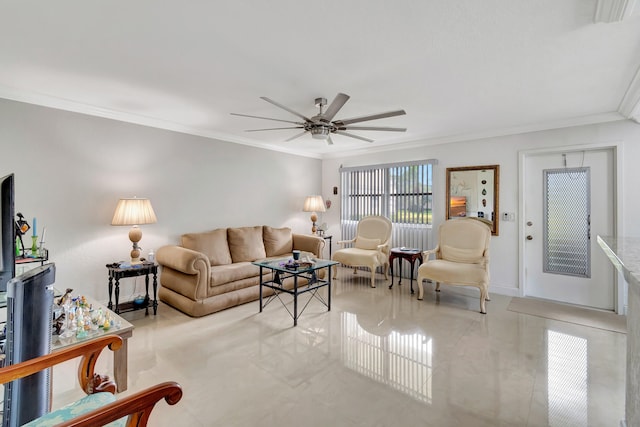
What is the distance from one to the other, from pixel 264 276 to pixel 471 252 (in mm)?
2937

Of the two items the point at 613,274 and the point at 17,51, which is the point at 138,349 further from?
the point at 613,274

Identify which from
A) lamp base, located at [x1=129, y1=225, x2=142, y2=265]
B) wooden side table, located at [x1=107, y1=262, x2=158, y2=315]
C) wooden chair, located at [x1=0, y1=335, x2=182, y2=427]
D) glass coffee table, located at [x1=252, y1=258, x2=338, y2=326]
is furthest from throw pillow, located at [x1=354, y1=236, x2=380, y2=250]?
wooden chair, located at [x1=0, y1=335, x2=182, y2=427]

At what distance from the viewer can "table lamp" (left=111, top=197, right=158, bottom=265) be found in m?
3.42

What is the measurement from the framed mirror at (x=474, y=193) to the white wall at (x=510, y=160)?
88 millimetres

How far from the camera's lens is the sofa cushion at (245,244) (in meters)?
4.50

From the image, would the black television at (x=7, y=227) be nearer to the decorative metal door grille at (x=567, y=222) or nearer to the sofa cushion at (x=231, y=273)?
the sofa cushion at (x=231, y=273)

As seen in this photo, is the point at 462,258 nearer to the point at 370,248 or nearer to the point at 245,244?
the point at 370,248

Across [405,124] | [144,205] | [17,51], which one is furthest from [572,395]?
[17,51]

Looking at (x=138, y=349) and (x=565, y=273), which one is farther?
(x=565, y=273)

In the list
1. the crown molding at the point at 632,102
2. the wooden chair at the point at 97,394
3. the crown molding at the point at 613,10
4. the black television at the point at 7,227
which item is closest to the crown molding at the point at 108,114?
the black television at the point at 7,227

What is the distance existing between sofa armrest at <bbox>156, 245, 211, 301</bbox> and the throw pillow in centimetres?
274

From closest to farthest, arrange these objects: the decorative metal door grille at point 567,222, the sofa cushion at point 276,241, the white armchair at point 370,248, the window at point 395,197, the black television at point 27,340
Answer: the black television at point 27,340, the decorative metal door grille at point 567,222, the white armchair at point 370,248, the sofa cushion at point 276,241, the window at point 395,197

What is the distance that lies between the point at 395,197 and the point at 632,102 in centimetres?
319

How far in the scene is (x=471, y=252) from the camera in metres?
4.24
